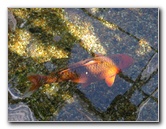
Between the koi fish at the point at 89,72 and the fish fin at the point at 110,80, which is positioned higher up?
the koi fish at the point at 89,72

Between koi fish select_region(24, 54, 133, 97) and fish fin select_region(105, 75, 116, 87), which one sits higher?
koi fish select_region(24, 54, 133, 97)

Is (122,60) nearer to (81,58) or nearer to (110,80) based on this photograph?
(110,80)
